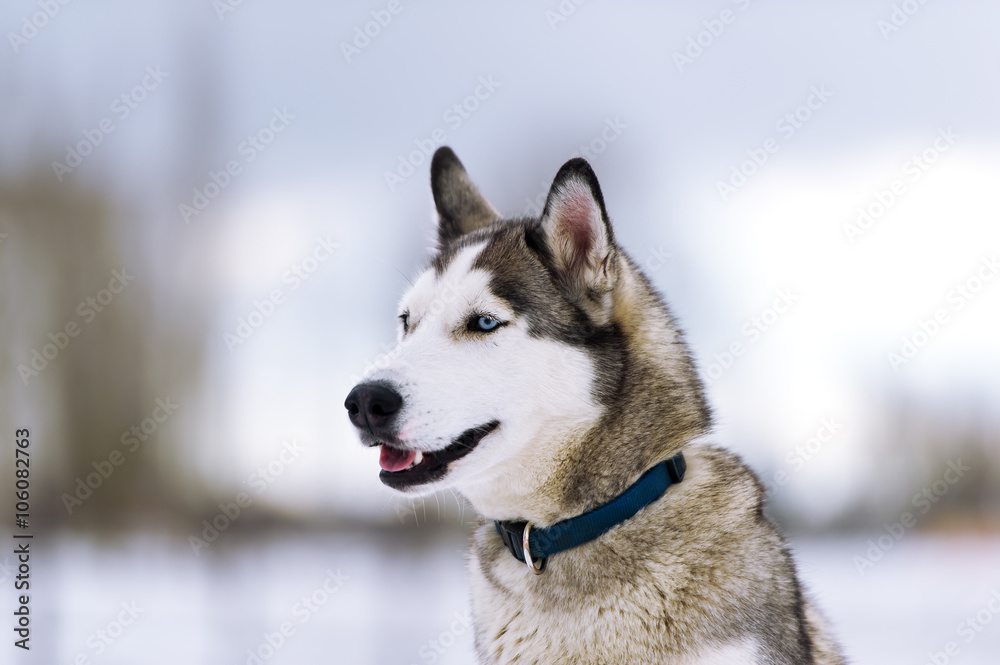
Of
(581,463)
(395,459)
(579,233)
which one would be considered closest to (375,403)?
(395,459)

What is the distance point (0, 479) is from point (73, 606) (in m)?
1.29

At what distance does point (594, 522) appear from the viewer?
2.07m

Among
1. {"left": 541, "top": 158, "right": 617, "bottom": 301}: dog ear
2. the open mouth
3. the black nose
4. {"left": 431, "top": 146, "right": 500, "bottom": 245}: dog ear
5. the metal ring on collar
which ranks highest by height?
{"left": 431, "top": 146, "right": 500, "bottom": 245}: dog ear

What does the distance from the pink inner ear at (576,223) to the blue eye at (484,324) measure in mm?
309

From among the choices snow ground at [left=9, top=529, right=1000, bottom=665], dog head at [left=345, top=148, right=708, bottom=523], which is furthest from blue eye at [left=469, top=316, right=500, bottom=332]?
snow ground at [left=9, top=529, right=1000, bottom=665]

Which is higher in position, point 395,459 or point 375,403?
point 375,403

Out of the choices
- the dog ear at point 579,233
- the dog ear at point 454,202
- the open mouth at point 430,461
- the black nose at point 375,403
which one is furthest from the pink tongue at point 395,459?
the dog ear at point 454,202

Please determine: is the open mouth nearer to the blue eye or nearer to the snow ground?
the blue eye

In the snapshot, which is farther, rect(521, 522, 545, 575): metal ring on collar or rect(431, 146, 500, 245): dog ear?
rect(431, 146, 500, 245): dog ear

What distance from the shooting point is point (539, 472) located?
7.06ft

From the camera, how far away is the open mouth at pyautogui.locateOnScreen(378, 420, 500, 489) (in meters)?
2.09

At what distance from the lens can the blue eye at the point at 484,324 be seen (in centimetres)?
220

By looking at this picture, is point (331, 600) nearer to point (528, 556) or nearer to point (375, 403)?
point (528, 556)

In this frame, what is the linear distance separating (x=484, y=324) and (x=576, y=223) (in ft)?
1.38
